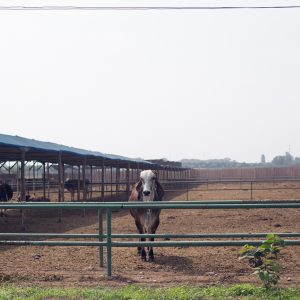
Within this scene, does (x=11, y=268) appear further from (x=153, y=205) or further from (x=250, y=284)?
(x=250, y=284)

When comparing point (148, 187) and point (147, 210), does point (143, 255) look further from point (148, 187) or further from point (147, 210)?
point (148, 187)

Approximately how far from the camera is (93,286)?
694 centimetres

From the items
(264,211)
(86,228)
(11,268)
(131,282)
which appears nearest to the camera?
(131,282)

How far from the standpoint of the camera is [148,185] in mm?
9914

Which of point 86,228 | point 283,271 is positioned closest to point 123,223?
point 86,228

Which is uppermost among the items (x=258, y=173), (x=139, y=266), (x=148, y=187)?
(x=258, y=173)

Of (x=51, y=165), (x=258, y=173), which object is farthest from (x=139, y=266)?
(x=258, y=173)

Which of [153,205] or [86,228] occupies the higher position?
[153,205]

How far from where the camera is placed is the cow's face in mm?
9719

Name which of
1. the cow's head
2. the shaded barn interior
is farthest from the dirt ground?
the shaded barn interior

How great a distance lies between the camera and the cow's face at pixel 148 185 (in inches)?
383

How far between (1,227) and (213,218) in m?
6.79

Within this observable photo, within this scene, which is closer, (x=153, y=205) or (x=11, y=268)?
(x=153, y=205)

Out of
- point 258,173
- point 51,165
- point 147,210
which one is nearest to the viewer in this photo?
point 147,210
